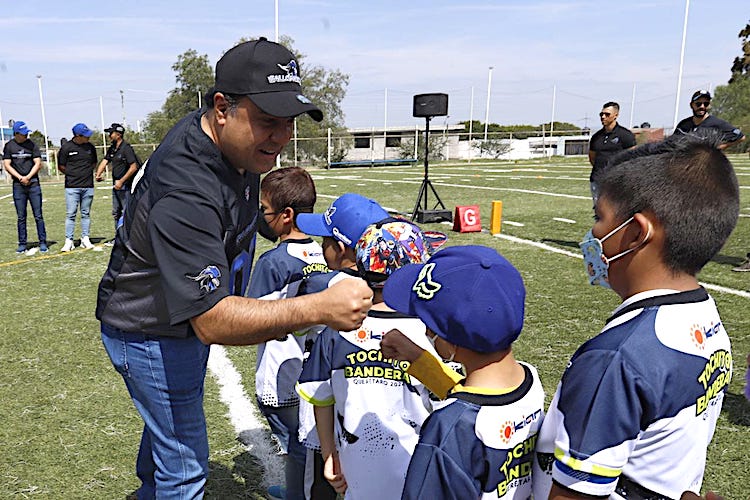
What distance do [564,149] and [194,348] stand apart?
196ft

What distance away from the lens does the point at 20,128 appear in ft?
34.4

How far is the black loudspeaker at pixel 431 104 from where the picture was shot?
13383mm

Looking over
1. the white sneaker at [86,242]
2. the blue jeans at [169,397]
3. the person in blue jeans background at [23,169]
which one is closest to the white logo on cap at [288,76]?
the blue jeans at [169,397]

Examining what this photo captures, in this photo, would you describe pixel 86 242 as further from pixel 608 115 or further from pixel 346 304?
pixel 346 304

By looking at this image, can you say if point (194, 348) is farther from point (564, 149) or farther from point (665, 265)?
point (564, 149)

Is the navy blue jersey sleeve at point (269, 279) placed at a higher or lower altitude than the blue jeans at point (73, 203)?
higher

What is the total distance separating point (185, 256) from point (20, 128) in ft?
33.4

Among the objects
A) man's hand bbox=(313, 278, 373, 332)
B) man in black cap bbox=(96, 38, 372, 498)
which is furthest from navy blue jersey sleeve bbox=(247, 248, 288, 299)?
man's hand bbox=(313, 278, 373, 332)

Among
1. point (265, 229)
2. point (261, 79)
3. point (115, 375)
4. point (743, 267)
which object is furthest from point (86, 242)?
point (743, 267)

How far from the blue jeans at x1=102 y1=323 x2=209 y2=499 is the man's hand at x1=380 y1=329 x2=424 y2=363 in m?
0.90

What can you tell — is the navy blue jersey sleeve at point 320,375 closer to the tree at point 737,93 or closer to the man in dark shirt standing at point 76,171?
the man in dark shirt standing at point 76,171

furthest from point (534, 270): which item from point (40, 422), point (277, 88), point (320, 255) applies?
point (277, 88)

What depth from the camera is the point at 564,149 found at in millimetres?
58531

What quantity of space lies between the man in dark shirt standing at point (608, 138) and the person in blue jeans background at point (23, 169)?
9.31 m
